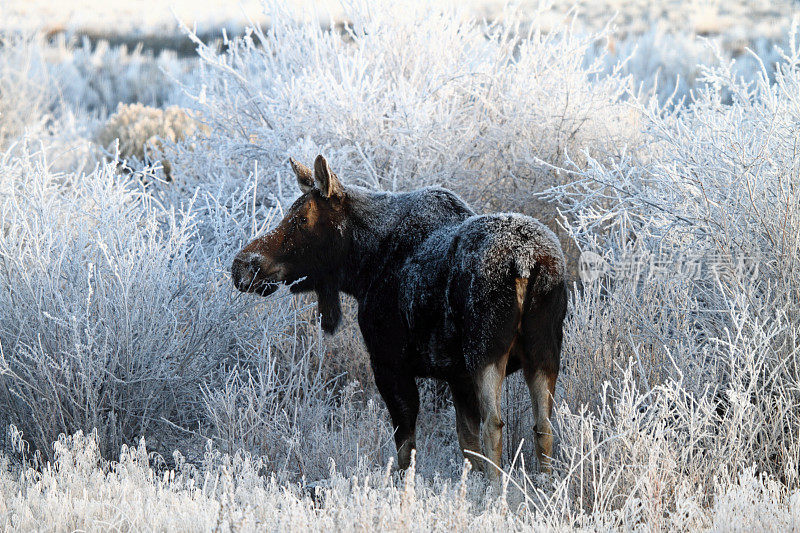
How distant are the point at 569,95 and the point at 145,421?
4.41 metres

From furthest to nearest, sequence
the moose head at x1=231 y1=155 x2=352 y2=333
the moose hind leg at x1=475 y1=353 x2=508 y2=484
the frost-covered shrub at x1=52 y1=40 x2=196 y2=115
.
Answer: the frost-covered shrub at x1=52 y1=40 x2=196 y2=115, the moose head at x1=231 y1=155 x2=352 y2=333, the moose hind leg at x1=475 y1=353 x2=508 y2=484

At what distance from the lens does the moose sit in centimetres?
363

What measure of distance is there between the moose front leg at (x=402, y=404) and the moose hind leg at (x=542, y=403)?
0.70m

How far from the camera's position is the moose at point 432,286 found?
11.9ft

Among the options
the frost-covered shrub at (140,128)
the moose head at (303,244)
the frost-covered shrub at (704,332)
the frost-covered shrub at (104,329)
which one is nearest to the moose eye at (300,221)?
the moose head at (303,244)

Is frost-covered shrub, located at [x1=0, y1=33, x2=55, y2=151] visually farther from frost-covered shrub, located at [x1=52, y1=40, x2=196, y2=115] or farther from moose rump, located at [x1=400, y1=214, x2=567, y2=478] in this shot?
moose rump, located at [x1=400, y1=214, x2=567, y2=478]

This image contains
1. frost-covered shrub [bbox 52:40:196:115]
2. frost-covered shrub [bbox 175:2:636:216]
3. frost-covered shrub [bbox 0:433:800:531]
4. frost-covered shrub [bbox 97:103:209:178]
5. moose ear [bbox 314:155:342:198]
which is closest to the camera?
frost-covered shrub [bbox 0:433:800:531]

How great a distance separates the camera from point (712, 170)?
14.7 feet

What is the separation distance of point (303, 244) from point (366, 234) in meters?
0.36

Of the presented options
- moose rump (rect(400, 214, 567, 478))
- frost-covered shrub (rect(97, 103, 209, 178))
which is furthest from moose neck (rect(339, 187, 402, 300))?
frost-covered shrub (rect(97, 103, 209, 178))

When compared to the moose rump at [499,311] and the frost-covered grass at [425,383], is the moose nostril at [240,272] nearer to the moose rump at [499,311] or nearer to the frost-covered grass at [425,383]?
the frost-covered grass at [425,383]

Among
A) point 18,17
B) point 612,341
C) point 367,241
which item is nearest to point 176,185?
point 367,241

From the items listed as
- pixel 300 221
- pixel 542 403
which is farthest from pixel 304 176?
pixel 542 403

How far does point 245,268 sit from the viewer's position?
456cm
